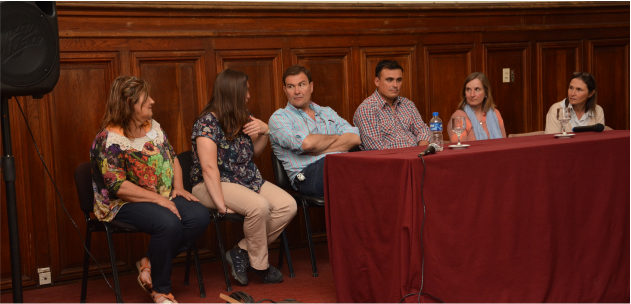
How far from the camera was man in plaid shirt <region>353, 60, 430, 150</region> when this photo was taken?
3686 mm

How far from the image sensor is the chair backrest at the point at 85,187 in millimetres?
2940

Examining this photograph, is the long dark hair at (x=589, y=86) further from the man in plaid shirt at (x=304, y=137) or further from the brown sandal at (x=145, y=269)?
the brown sandal at (x=145, y=269)

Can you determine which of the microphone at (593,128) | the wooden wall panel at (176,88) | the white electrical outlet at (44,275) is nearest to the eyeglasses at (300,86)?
the wooden wall panel at (176,88)

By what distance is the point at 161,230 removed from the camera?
276 cm

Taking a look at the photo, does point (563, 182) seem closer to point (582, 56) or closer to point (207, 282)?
point (207, 282)

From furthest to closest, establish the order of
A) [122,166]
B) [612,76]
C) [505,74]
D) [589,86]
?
[612,76], [505,74], [589,86], [122,166]

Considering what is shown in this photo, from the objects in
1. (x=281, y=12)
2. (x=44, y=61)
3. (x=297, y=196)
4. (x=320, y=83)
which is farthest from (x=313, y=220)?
(x=44, y=61)

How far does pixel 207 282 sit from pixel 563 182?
2.01 metres

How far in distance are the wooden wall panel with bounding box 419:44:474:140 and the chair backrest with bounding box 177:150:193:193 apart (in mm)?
1875

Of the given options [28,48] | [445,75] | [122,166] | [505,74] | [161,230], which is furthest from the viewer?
[505,74]

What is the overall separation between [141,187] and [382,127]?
1.59m

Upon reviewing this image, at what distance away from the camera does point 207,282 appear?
131 inches

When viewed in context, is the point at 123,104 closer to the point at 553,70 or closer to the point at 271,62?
the point at 271,62

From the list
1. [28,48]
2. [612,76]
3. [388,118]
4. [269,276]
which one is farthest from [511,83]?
[28,48]
